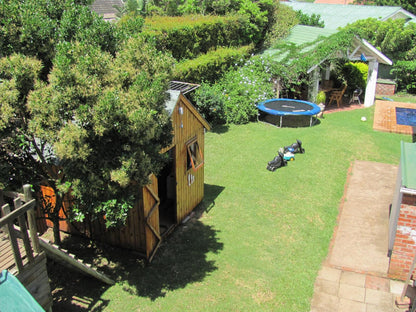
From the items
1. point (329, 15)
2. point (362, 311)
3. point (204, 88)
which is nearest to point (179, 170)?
point (362, 311)

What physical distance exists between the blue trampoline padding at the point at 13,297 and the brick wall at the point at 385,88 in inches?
999

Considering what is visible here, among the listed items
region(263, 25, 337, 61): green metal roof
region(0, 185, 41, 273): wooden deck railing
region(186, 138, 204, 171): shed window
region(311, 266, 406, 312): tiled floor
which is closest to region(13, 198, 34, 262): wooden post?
region(0, 185, 41, 273): wooden deck railing

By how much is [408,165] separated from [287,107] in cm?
1015

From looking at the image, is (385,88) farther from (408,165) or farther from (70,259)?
(70,259)

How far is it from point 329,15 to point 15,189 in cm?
3940

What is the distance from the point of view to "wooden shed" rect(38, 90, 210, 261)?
8820 millimetres

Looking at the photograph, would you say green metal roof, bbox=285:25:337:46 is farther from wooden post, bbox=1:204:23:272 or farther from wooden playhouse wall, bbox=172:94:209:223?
wooden post, bbox=1:204:23:272

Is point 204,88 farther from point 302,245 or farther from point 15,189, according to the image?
point 15,189

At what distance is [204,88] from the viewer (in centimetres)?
1784

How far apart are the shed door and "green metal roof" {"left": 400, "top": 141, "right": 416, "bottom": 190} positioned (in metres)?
5.52

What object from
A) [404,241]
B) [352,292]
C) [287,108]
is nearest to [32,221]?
[352,292]

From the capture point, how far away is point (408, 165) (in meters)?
9.15

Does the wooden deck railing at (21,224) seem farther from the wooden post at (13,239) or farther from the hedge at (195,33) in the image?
the hedge at (195,33)

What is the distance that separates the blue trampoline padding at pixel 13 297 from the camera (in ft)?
17.4
